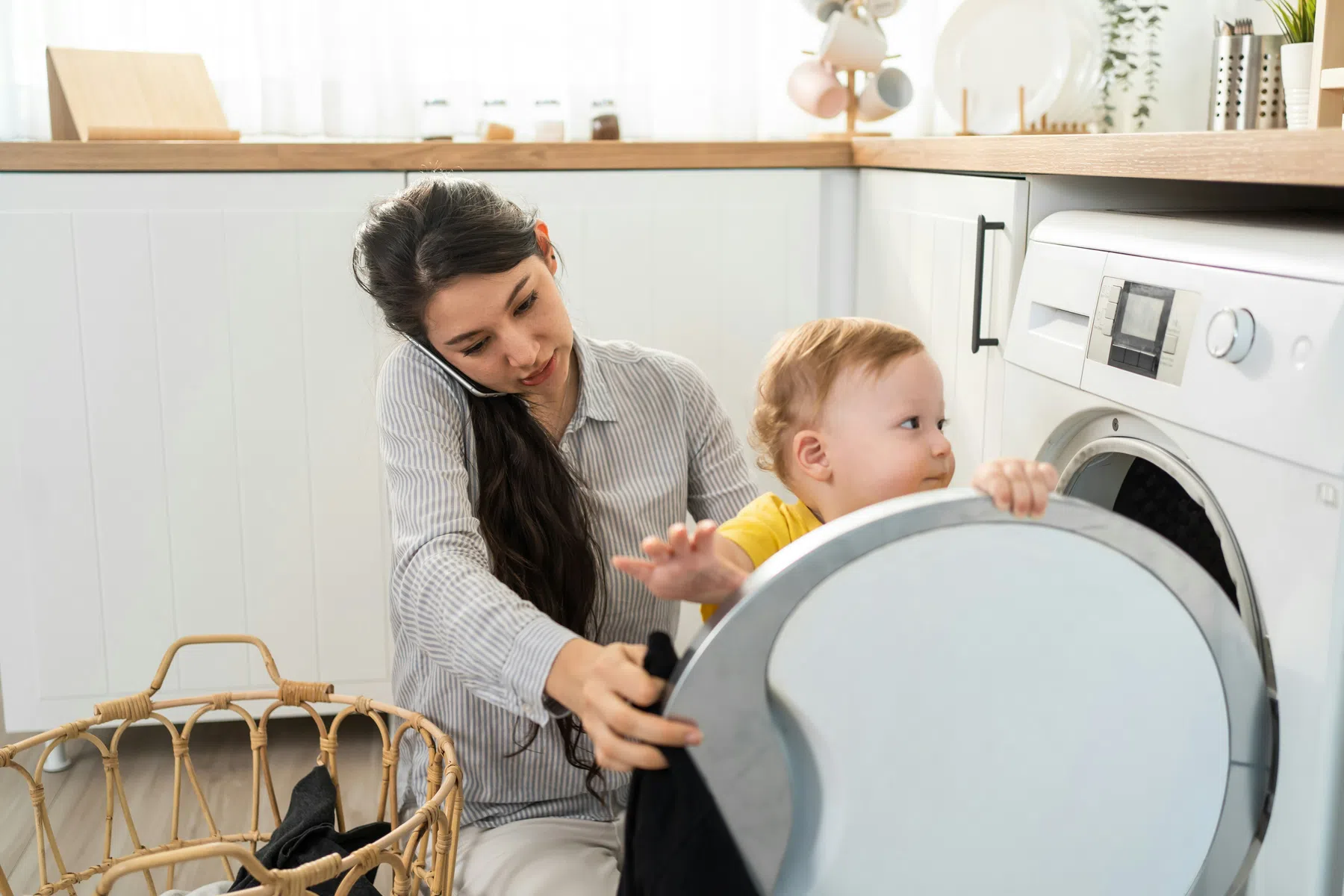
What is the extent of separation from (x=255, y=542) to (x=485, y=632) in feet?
3.94

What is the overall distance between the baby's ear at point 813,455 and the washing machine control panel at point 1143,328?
0.89 ft

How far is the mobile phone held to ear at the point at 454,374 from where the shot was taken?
119cm

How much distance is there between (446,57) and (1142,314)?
182 cm

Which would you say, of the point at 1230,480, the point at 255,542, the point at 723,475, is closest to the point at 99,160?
the point at 255,542

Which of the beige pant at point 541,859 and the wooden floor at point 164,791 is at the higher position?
the beige pant at point 541,859

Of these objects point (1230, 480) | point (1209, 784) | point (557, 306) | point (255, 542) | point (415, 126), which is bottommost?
point (255, 542)

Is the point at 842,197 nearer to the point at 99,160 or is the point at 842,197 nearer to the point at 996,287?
the point at 996,287

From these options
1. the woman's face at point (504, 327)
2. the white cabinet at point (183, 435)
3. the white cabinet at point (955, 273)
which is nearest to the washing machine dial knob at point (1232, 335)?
the white cabinet at point (955, 273)

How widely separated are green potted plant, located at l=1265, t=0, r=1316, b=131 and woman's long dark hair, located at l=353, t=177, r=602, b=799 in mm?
1147

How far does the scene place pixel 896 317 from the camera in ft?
6.05

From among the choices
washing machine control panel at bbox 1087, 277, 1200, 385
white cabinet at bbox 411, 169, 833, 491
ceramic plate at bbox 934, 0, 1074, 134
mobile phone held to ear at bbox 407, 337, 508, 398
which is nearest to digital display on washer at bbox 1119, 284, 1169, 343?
washing machine control panel at bbox 1087, 277, 1200, 385

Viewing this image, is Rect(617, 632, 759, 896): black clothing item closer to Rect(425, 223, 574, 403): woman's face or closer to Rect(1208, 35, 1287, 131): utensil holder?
Rect(425, 223, 574, 403): woman's face

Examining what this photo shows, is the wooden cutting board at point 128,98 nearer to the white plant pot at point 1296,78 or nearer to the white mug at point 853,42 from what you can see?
the white mug at point 853,42

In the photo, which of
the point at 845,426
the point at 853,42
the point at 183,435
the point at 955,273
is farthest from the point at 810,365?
the point at 853,42
